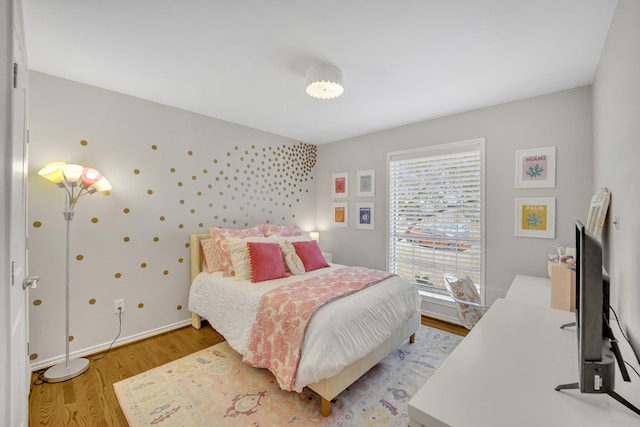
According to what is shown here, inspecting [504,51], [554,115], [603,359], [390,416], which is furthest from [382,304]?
[554,115]

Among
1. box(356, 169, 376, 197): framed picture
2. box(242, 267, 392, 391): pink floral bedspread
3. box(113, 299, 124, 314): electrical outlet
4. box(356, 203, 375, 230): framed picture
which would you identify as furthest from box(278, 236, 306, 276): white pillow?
box(113, 299, 124, 314): electrical outlet

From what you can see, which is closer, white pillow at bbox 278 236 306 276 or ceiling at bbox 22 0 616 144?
ceiling at bbox 22 0 616 144

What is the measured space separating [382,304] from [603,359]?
4.82 ft

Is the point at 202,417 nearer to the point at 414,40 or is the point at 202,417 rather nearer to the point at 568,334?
the point at 568,334

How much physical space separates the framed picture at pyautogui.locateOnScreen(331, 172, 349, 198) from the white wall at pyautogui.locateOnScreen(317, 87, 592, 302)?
22.7 inches

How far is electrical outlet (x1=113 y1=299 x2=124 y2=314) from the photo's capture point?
103 inches

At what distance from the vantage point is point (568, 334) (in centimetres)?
123

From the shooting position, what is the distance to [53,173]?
209cm

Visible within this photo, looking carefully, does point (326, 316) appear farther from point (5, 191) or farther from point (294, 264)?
point (5, 191)

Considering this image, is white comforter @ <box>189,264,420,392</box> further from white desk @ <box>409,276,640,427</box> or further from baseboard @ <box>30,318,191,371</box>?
white desk @ <box>409,276,640,427</box>

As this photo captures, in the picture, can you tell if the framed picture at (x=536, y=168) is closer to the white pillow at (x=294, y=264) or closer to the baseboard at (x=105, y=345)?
the white pillow at (x=294, y=264)

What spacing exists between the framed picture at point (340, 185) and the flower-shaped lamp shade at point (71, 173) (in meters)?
3.09

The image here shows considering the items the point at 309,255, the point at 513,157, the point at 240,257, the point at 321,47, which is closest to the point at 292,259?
the point at 309,255

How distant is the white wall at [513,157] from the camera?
8.04ft
